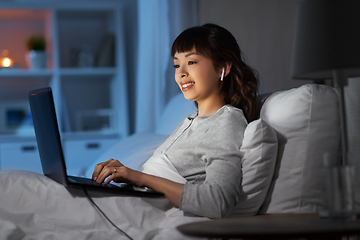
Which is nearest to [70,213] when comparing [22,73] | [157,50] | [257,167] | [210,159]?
[210,159]

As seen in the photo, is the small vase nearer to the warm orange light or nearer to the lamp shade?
the warm orange light

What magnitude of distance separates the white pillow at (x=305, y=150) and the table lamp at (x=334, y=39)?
145 mm

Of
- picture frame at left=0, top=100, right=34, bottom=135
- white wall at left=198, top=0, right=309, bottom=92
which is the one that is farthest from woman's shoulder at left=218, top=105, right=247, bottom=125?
picture frame at left=0, top=100, right=34, bottom=135

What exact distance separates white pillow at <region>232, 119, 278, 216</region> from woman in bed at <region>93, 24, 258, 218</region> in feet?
0.08

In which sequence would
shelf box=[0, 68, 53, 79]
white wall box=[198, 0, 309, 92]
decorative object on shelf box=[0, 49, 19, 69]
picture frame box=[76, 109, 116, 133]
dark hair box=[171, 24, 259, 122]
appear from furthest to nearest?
picture frame box=[76, 109, 116, 133], decorative object on shelf box=[0, 49, 19, 69], shelf box=[0, 68, 53, 79], white wall box=[198, 0, 309, 92], dark hair box=[171, 24, 259, 122]

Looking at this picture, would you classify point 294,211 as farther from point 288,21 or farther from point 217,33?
point 288,21

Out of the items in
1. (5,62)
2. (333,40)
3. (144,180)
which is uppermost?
(333,40)

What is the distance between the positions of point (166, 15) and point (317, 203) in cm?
180

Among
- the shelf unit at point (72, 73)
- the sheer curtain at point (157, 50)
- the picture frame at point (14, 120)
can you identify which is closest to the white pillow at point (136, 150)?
the sheer curtain at point (157, 50)

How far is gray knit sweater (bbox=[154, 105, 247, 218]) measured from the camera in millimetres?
855

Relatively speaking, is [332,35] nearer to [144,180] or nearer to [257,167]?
[257,167]

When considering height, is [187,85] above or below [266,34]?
below

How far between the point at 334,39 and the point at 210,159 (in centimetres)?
41

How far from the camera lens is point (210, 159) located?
95cm
